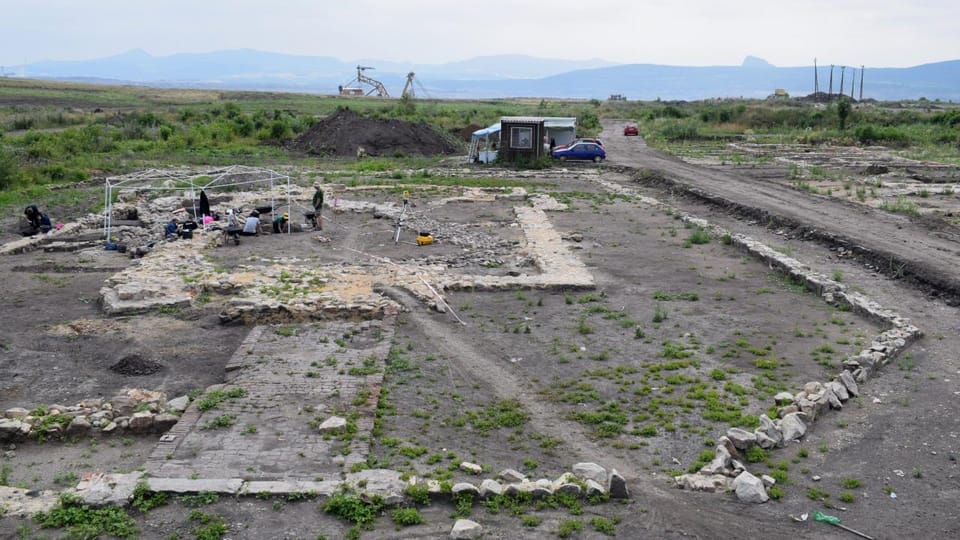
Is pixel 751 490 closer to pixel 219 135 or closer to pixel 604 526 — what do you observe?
pixel 604 526

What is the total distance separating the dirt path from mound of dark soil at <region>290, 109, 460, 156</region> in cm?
1594

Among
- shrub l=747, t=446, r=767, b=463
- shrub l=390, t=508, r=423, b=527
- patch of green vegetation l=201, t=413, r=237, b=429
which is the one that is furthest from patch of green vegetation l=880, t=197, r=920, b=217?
patch of green vegetation l=201, t=413, r=237, b=429

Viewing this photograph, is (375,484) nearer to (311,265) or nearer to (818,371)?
(818,371)

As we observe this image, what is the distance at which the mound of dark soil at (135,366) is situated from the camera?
13203 mm

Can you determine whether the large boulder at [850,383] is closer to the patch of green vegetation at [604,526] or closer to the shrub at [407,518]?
the patch of green vegetation at [604,526]

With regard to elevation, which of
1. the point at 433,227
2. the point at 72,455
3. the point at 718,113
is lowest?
the point at 72,455

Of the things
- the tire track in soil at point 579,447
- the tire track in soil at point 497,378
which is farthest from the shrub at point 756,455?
the tire track in soil at point 497,378

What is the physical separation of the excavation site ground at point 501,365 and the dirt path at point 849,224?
0.14 m

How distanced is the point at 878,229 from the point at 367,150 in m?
31.8

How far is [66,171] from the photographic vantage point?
115 ft

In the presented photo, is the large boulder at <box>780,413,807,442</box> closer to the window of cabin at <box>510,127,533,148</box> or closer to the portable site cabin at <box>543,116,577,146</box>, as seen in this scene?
the window of cabin at <box>510,127,533,148</box>

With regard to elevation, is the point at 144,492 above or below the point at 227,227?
below

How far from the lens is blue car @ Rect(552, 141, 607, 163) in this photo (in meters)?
45.8

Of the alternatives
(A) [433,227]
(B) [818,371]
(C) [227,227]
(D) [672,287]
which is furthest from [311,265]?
(B) [818,371]
